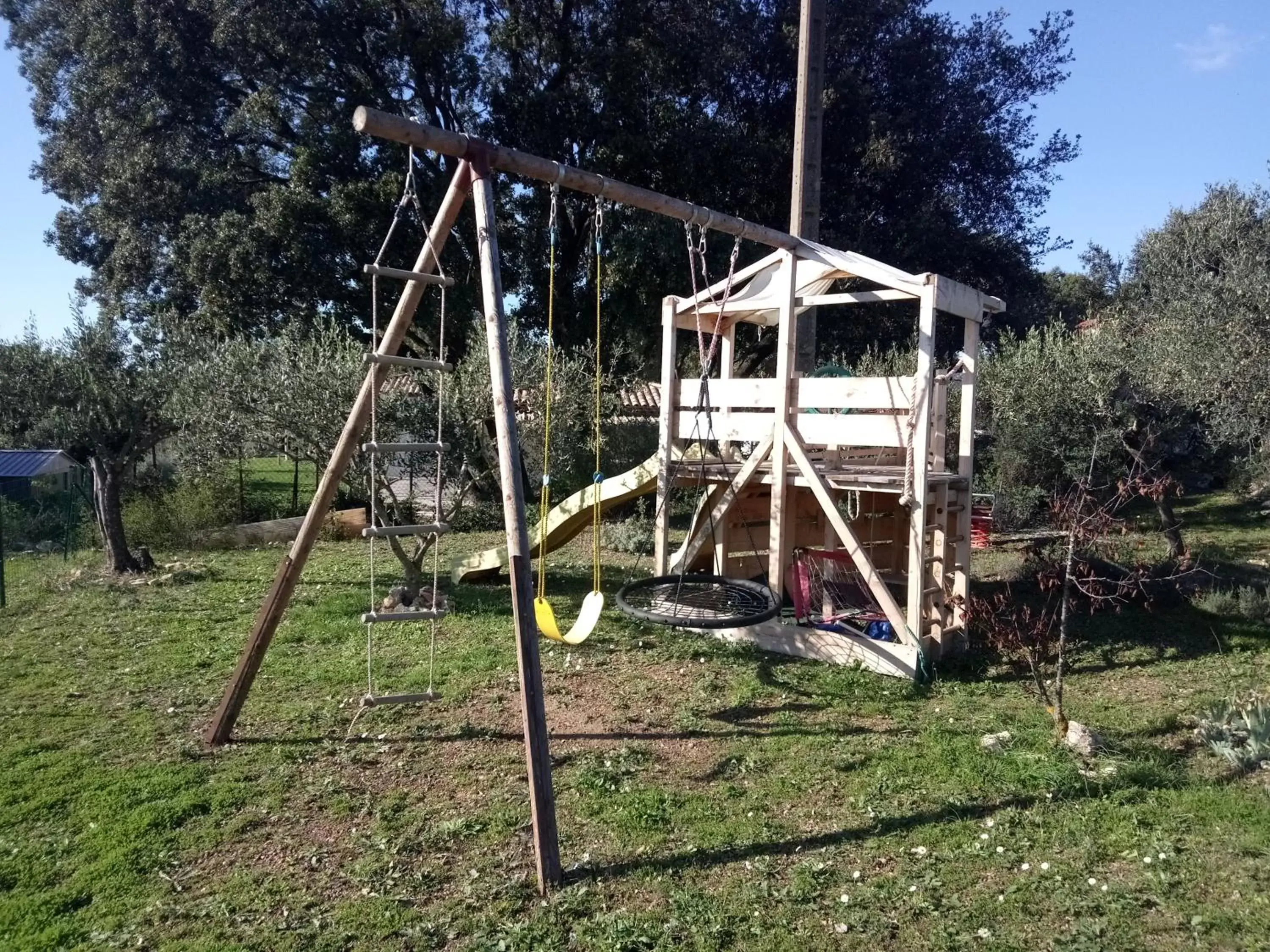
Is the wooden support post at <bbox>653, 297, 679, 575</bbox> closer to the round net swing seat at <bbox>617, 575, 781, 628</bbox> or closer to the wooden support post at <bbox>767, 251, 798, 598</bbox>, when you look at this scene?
the wooden support post at <bbox>767, 251, 798, 598</bbox>

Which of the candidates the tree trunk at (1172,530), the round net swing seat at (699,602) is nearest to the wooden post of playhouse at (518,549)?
the round net swing seat at (699,602)

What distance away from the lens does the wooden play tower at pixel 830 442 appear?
7.18m

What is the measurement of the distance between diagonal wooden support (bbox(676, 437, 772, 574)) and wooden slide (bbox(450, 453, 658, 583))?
713 millimetres

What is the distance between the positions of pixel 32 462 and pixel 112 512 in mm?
8218

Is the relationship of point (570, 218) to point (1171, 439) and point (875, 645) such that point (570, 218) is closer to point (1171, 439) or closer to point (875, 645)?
point (1171, 439)

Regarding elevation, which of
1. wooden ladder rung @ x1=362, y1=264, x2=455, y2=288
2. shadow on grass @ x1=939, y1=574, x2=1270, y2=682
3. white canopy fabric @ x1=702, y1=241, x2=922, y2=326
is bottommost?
shadow on grass @ x1=939, y1=574, x2=1270, y2=682

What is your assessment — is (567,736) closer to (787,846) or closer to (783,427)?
(787,846)

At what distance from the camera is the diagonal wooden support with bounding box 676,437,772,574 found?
792 cm

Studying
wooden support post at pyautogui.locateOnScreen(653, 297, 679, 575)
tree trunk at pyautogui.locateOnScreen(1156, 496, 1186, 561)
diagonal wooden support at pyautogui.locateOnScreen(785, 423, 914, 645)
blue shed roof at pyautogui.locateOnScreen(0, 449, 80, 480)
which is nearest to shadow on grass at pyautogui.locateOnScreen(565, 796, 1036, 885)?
diagonal wooden support at pyautogui.locateOnScreen(785, 423, 914, 645)

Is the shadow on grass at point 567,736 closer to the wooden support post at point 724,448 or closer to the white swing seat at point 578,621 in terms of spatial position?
the white swing seat at point 578,621

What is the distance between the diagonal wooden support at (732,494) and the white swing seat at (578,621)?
196 cm

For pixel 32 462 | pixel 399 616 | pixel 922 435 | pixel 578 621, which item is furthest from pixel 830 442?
pixel 32 462

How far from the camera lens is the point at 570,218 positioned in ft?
68.2

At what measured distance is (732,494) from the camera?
27.0 feet
